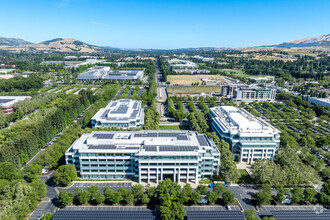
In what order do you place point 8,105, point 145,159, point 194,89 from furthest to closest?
point 194,89, point 8,105, point 145,159

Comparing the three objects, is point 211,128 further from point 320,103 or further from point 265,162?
point 320,103

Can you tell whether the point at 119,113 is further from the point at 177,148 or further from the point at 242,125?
the point at 242,125

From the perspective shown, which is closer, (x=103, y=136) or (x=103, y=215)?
(x=103, y=215)

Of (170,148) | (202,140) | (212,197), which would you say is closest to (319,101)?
(202,140)

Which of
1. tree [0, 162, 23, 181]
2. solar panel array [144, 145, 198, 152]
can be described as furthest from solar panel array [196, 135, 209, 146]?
tree [0, 162, 23, 181]

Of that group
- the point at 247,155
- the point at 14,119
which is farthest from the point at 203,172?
the point at 14,119

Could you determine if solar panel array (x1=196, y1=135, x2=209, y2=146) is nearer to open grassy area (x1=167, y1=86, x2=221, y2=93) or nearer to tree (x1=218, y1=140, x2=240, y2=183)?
tree (x1=218, y1=140, x2=240, y2=183)
